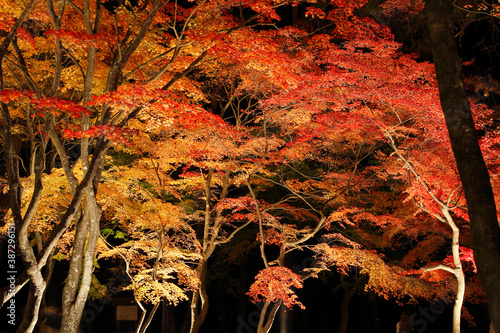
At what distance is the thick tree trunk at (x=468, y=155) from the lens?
2.91 metres

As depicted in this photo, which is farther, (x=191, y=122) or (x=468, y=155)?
(x=191, y=122)

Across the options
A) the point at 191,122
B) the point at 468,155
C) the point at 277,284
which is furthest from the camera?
the point at 277,284

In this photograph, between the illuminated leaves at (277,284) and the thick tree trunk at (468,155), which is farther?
the illuminated leaves at (277,284)

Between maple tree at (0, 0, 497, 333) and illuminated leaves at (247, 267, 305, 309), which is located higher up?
maple tree at (0, 0, 497, 333)

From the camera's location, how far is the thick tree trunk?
2.91m

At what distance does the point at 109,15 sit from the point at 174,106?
403 centimetres

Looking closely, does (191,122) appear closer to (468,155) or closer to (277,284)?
(277,284)

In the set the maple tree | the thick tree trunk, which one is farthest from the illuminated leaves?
the thick tree trunk

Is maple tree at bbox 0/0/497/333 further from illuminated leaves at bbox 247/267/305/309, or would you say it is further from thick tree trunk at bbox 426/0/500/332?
thick tree trunk at bbox 426/0/500/332

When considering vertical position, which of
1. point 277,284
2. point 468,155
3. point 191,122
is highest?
point 191,122

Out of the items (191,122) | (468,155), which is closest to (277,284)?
(191,122)

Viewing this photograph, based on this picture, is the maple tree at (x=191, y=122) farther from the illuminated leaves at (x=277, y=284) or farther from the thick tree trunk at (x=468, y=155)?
the thick tree trunk at (x=468, y=155)

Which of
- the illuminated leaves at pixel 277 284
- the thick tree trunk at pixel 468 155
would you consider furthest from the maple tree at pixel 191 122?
the thick tree trunk at pixel 468 155

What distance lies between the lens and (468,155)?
3.12 metres
